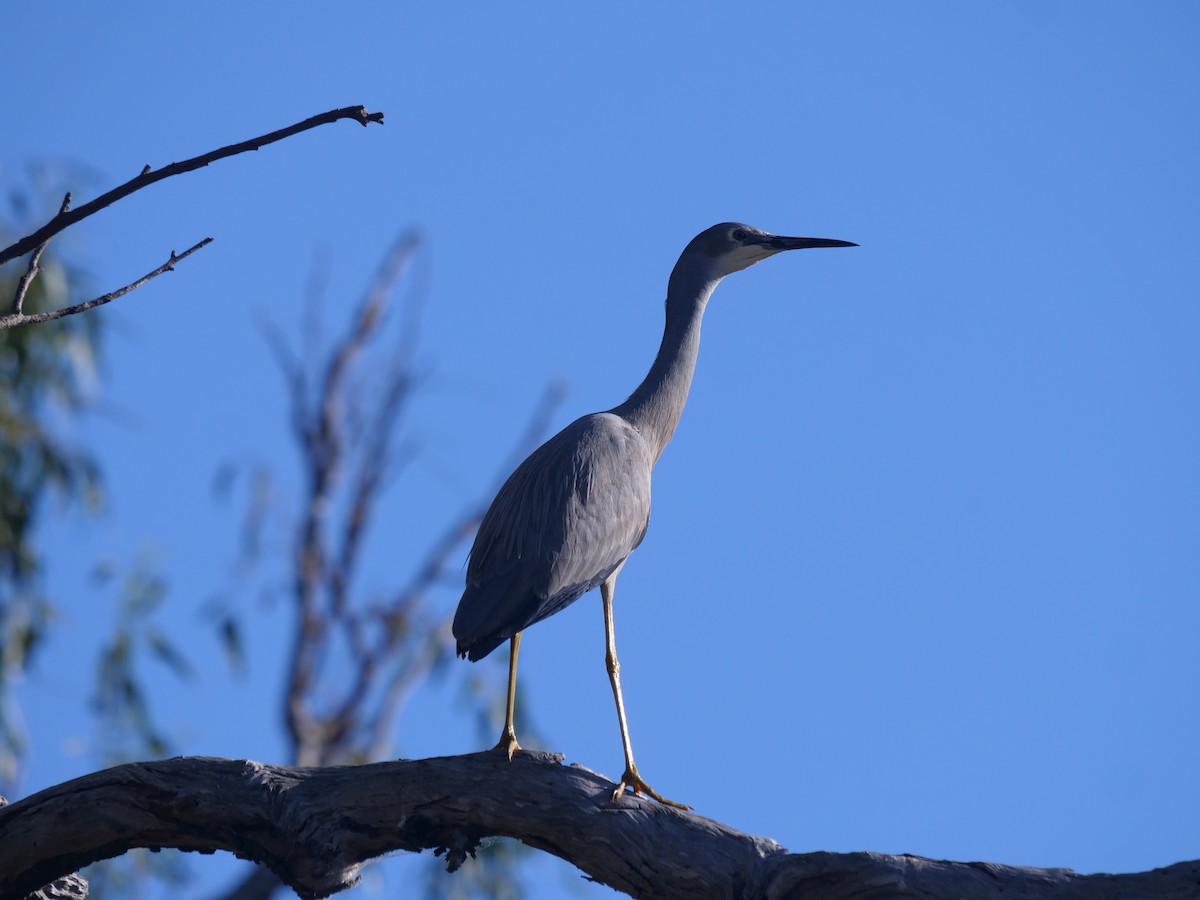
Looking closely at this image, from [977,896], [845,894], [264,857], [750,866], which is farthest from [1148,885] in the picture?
[264,857]

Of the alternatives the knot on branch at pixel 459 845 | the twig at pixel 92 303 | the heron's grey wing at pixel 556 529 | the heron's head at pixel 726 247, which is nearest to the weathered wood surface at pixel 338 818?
the knot on branch at pixel 459 845

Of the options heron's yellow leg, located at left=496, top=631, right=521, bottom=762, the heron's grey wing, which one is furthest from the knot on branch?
the heron's grey wing

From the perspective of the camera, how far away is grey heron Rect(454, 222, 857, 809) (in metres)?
3.17

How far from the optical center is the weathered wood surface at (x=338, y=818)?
266 centimetres

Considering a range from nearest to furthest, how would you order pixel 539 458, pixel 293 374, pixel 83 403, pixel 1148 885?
pixel 1148 885 < pixel 539 458 < pixel 83 403 < pixel 293 374

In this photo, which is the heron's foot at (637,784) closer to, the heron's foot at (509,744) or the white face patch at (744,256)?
the heron's foot at (509,744)

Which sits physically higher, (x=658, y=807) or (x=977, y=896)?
(x=658, y=807)

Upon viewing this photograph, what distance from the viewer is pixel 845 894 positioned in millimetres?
2387

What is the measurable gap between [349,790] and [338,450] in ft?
14.0

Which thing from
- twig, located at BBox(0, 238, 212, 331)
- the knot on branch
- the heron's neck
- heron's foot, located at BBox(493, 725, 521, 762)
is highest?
the heron's neck

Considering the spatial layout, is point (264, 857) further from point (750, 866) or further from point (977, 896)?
point (977, 896)

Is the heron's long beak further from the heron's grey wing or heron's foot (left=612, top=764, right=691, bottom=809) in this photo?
heron's foot (left=612, top=764, right=691, bottom=809)

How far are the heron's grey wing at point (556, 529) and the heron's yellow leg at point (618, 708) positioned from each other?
103mm

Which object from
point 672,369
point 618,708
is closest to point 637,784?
point 618,708
